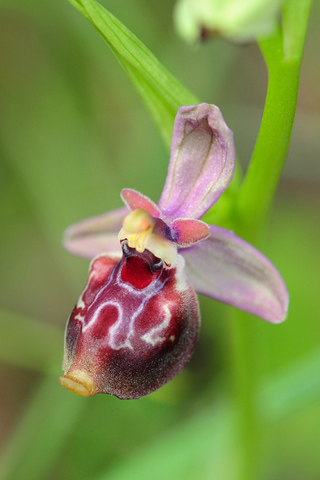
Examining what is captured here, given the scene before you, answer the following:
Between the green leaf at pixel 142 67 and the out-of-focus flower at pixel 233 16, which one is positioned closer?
the out-of-focus flower at pixel 233 16

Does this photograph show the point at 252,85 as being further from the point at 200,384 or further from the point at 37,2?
the point at 200,384

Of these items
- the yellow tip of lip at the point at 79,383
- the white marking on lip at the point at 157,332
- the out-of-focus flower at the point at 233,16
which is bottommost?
the yellow tip of lip at the point at 79,383

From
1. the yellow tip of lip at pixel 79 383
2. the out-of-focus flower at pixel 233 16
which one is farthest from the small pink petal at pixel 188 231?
the out-of-focus flower at pixel 233 16

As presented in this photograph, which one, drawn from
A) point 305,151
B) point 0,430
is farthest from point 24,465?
point 305,151

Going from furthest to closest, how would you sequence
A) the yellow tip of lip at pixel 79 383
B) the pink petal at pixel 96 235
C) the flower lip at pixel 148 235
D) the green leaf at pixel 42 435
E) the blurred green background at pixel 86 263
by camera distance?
the blurred green background at pixel 86 263
the green leaf at pixel 42 435
the pink petal at pixel 96 235
the flower lip at pixel 148 235
the yellow tip of lip at pixel 79 383

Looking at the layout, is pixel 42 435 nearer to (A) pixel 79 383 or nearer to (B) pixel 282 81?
(A) pixel 79 383

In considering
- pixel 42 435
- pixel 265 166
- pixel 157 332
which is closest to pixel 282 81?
pixel 265 166

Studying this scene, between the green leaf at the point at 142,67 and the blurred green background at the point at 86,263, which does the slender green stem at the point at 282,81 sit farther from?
the blurred green background at the point at 86,263
